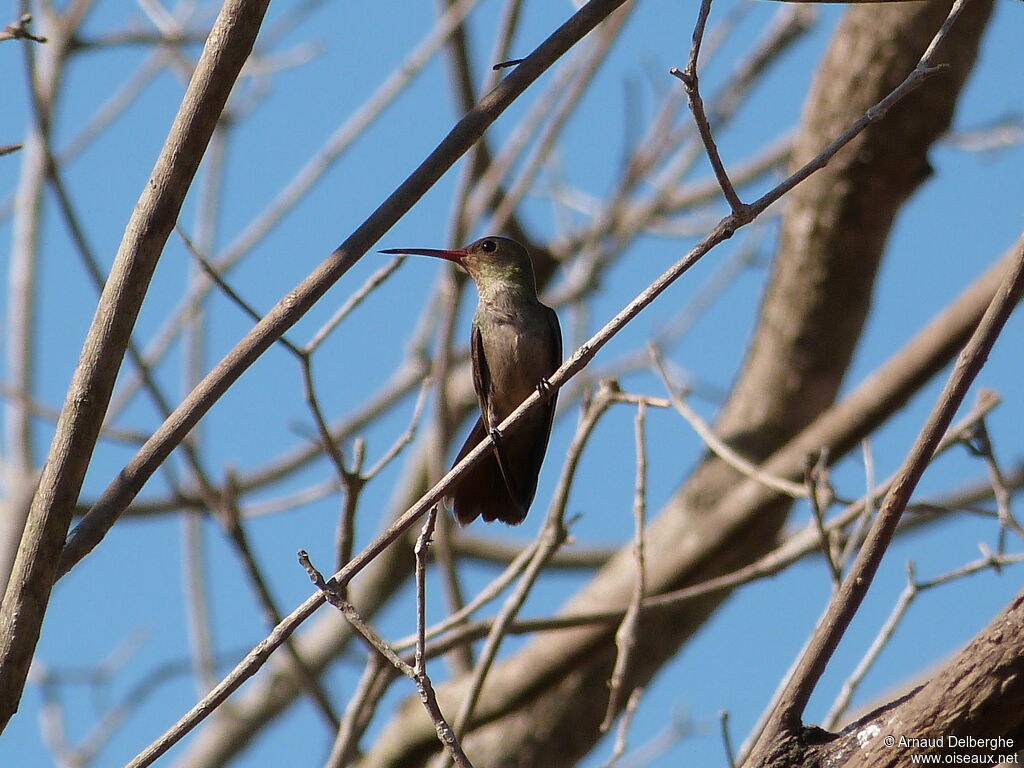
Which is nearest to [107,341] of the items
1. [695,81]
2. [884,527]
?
[695,81]

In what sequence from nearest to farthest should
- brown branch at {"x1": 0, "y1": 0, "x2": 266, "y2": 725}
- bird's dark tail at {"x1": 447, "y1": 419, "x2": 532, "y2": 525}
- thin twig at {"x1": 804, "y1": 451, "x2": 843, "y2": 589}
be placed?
brown branch at {"x1": 0, "y1": 0, "x2": 266, "y2": 725}
thin twig at {"x1": 804, "y1": 451, "x2": 843, "y2": 589}
bird's dark tail at {"x1": 447, "y1": 419, "x2": 532, "y2": 525}

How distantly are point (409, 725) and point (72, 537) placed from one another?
3.48 meters

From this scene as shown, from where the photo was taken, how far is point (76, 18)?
786 cm

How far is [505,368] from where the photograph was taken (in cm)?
587

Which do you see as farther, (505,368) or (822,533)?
(505,368)

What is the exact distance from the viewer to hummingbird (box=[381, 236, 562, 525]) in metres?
5.52

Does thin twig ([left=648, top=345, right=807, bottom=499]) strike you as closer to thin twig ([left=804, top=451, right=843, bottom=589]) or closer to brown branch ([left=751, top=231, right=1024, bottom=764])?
thin twig ([left=804, top=451, right=843, bottom=589])

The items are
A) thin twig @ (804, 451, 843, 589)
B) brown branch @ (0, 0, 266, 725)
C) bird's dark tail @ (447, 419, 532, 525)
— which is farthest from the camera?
bird's dark tail @ (447, 419, 532, 525)

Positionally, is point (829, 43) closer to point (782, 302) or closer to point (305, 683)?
point (782, 302)

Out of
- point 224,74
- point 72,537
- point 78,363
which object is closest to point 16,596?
point 72,537

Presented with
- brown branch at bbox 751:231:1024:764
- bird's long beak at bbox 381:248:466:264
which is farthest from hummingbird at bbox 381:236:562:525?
brown branch at bbox 751:231:1024:764

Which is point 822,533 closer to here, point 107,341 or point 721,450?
point 721,450

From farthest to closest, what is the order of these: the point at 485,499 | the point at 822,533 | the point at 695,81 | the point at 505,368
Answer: the point at 505,368 → the point at 485,499 → the point at 822,533 → the point at 695,81

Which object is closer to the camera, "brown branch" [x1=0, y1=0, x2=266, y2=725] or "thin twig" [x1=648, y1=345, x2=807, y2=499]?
"brown branch" [x1=0, y1=0, x2=266, y2=725]
